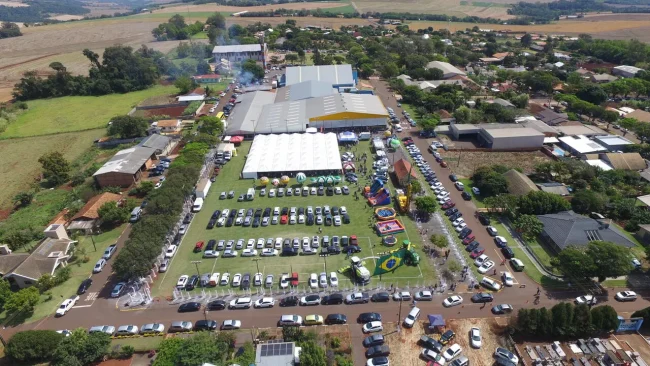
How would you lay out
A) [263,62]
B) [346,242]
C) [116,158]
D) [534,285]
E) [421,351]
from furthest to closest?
1. [263,62]
2. [116,158]
3. [346,242]
4. [534,285]
5. [421,351]

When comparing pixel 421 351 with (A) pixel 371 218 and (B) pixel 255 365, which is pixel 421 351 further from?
(A) pixel 371 218

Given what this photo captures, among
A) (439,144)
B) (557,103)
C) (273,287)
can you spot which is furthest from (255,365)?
(557,103)

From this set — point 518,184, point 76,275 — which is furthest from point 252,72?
point 518,184

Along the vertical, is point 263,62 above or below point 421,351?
above

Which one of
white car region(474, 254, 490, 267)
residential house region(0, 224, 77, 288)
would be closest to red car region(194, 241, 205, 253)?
residential house region(0, 224, 77, 288)

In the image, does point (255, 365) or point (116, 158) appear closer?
point (255, 365)

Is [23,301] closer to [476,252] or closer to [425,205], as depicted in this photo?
[425,205]
